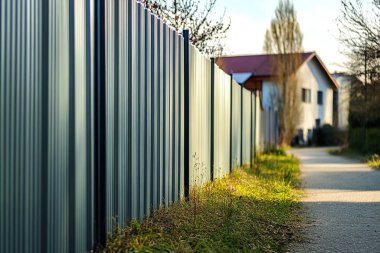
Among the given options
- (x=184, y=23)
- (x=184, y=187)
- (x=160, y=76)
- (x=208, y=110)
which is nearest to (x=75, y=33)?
(x=160, y=76)

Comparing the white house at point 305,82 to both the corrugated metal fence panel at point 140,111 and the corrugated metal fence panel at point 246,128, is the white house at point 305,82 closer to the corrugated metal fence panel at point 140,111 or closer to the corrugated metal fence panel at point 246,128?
the corrugated metal fence panel at point 246,128

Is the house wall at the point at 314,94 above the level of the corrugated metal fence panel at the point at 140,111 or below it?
above

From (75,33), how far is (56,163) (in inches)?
40.0

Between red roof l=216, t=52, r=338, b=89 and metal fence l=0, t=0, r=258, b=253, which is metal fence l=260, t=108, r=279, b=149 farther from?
metal fence l=0, t=0, r=258, b=253

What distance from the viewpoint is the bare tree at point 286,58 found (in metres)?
38.2

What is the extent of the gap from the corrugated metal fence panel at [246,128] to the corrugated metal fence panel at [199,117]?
583cm

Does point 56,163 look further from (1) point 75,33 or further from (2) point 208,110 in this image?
(2) point 208,110

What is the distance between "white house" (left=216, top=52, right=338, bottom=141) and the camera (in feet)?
140

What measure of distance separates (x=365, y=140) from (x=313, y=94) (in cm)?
2194

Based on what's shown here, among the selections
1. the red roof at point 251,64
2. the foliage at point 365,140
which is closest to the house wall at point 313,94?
the red roof at point 251,64

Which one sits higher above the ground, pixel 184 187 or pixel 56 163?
pixel 56 163

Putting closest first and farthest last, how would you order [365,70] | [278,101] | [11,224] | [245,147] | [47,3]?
[11,224] → [47,3] → [245,147] → [365,70] → [278,101]

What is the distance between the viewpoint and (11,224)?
3453 millimetres

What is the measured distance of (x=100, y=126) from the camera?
4711 mm
